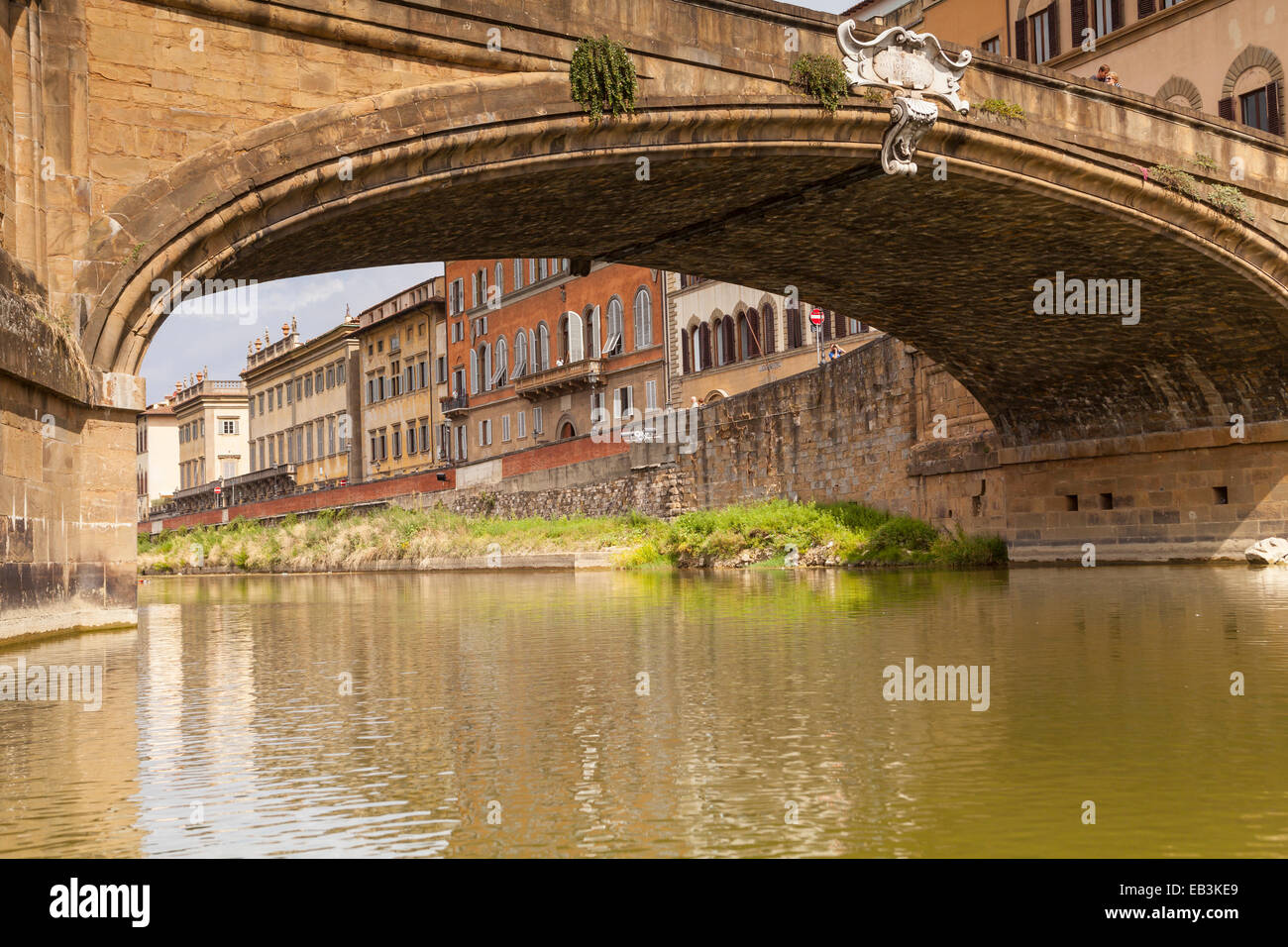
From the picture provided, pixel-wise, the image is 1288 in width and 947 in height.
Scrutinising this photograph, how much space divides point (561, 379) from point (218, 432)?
5014 cm

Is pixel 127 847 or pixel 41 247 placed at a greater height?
pixel 41 247

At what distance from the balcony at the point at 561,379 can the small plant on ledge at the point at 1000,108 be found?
33193 millimetres

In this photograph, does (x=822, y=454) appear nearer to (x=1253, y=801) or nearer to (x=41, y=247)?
(x=41, y=247)

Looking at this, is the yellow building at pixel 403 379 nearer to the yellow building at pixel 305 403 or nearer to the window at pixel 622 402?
the yellow building at pixel 305 403

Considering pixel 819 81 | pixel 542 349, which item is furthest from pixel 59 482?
pixel 542 349

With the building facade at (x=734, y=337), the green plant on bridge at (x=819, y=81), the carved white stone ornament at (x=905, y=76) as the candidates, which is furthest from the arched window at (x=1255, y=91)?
the green plant on bridge at (x=819, y=81)

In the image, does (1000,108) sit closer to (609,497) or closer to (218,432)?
(609,497)

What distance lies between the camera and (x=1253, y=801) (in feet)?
14.1

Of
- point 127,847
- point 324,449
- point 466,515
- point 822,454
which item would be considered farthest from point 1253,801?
point 324,449

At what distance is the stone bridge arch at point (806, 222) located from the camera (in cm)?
1218

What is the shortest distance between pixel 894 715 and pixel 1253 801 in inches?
82.5

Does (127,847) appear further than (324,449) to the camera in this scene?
No

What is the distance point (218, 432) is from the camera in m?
93.5
